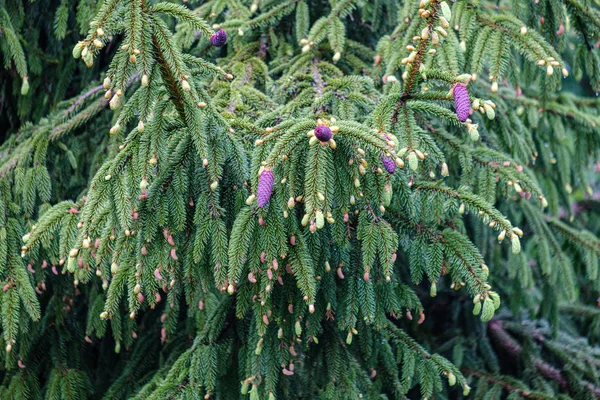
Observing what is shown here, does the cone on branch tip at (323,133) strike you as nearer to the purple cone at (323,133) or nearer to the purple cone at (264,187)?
the purple cone at (323,133)

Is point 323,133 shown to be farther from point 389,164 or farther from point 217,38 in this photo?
point 217,38

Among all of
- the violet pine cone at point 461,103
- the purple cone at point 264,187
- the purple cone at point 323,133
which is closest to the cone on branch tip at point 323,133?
the purple cone at point 323,133

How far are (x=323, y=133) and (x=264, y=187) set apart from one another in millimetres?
216

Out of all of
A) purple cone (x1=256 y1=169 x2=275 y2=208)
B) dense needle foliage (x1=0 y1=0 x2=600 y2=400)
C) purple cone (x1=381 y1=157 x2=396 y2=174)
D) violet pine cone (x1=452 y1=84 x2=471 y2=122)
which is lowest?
dense needle foliage (x1=0 y1=0 x2=600 y2=400)

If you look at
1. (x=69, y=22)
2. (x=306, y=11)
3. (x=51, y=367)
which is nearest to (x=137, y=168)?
(x=306, y=11)

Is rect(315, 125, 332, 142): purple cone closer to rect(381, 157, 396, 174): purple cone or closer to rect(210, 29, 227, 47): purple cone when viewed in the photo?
rect(381, 157, 396, 174): purple cone

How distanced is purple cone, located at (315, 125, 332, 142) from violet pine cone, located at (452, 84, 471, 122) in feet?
1.29

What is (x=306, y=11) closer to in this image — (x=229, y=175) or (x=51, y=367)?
(x=229, y=175)

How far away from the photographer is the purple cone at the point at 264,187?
162cm

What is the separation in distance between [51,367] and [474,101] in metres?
2.42

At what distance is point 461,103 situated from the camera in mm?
1717

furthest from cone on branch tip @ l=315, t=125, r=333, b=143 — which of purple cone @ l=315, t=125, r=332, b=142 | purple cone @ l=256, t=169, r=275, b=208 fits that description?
purple cone @ l=256, t=169, r=275, b=208

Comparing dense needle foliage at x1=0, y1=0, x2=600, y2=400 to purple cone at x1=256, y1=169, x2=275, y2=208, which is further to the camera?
dense needle foliage at x1=0, y1=0, x2=600, y2=400

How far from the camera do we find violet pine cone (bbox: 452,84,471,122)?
1705 mm
